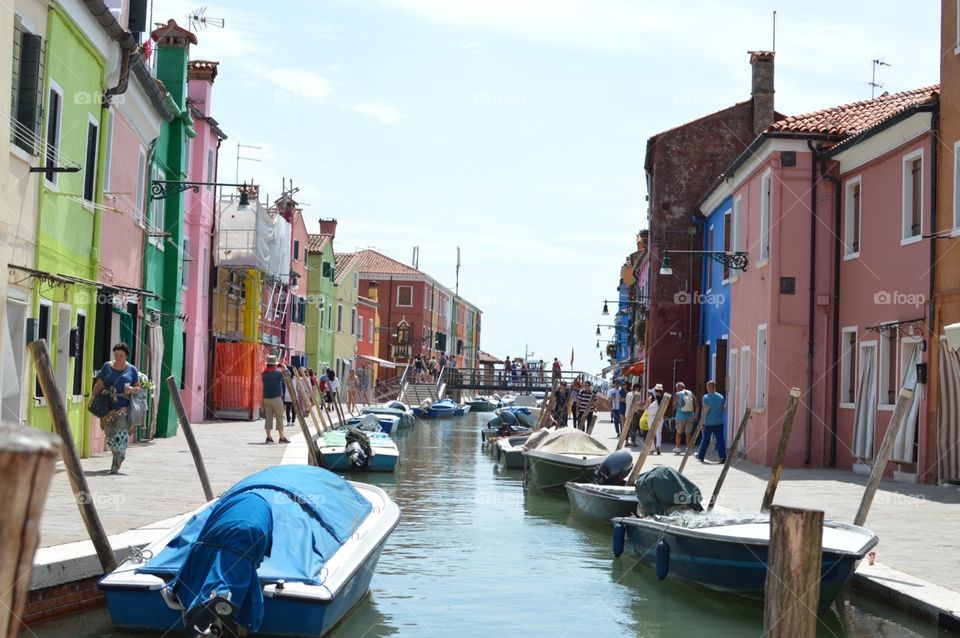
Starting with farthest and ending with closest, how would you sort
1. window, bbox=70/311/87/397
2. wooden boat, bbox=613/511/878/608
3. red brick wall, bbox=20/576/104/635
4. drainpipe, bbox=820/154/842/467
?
1. drainpipe, bbox=820/154/842/467
2. window, bbox=70/311/87/397
3. wooden boat, bbox=613/511/878/608
4. red brick wall, bbox=20/576/104/635

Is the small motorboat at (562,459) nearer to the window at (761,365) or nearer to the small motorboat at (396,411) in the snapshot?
the window at (761,365)

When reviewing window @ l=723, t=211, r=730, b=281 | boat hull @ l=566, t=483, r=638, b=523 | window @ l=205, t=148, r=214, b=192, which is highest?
window @ l=205, t=148, r=214, b=192

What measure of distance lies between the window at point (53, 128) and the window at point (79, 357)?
2.70 metres

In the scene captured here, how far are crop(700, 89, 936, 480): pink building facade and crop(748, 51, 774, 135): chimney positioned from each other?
7.48 meters

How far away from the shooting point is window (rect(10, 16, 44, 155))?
1354cm

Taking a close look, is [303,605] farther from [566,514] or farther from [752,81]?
[752,81]

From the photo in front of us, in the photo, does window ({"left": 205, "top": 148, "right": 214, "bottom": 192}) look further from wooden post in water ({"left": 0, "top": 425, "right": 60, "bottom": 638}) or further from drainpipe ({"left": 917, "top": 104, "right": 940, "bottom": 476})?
wooden post in water ({"left": 0, "top": 425, "right": 60, "bottom": 638})

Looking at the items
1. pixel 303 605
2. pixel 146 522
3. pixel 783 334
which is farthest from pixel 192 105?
pixel 303 605

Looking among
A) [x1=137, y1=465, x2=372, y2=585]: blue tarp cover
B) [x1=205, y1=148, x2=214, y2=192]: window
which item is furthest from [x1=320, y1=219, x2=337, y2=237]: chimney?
[x1=137, y1=465, x2=372, y2=585]: blue tarp cover

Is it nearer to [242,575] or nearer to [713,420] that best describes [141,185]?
[713,420]

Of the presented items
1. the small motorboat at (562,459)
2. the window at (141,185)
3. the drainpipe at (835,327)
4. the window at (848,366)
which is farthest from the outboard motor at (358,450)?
the window at (848,366)

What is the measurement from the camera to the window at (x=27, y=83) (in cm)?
1354

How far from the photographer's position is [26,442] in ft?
7.29

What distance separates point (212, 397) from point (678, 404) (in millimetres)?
15438
